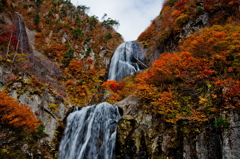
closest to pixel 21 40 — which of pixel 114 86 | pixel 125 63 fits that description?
pixel 114 86

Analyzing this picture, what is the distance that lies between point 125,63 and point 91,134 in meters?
13.2

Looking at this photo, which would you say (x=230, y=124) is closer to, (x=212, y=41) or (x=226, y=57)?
(x=226, y=57)

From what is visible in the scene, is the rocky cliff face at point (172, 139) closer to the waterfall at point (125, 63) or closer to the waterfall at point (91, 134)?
the waterfall at point (91, 134)

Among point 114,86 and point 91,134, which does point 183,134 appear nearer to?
point 91,134

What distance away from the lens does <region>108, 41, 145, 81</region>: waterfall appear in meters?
20.7

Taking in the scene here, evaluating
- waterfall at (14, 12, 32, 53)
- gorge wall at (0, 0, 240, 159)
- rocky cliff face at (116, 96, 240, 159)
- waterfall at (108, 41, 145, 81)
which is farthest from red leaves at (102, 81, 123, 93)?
waterfall at (14, 12, 32, 53)

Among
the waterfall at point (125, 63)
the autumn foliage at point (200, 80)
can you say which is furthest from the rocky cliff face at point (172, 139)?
the waterfall at point (125, 63)

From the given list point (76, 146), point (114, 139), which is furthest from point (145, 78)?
point (76, 146)

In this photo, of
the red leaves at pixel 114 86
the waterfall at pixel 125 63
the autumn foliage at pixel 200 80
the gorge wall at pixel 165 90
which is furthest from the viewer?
the waterfall at pixel 125 63

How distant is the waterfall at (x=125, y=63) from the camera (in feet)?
68.0

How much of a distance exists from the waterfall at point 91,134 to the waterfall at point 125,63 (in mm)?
9572

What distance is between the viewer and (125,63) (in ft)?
70.9

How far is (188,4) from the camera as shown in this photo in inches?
651

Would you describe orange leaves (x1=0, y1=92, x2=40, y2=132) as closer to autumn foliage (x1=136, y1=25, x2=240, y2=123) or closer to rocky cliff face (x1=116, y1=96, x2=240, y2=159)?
rocky cliff face (x1=116, y1=96, x2=240, y2=159)
